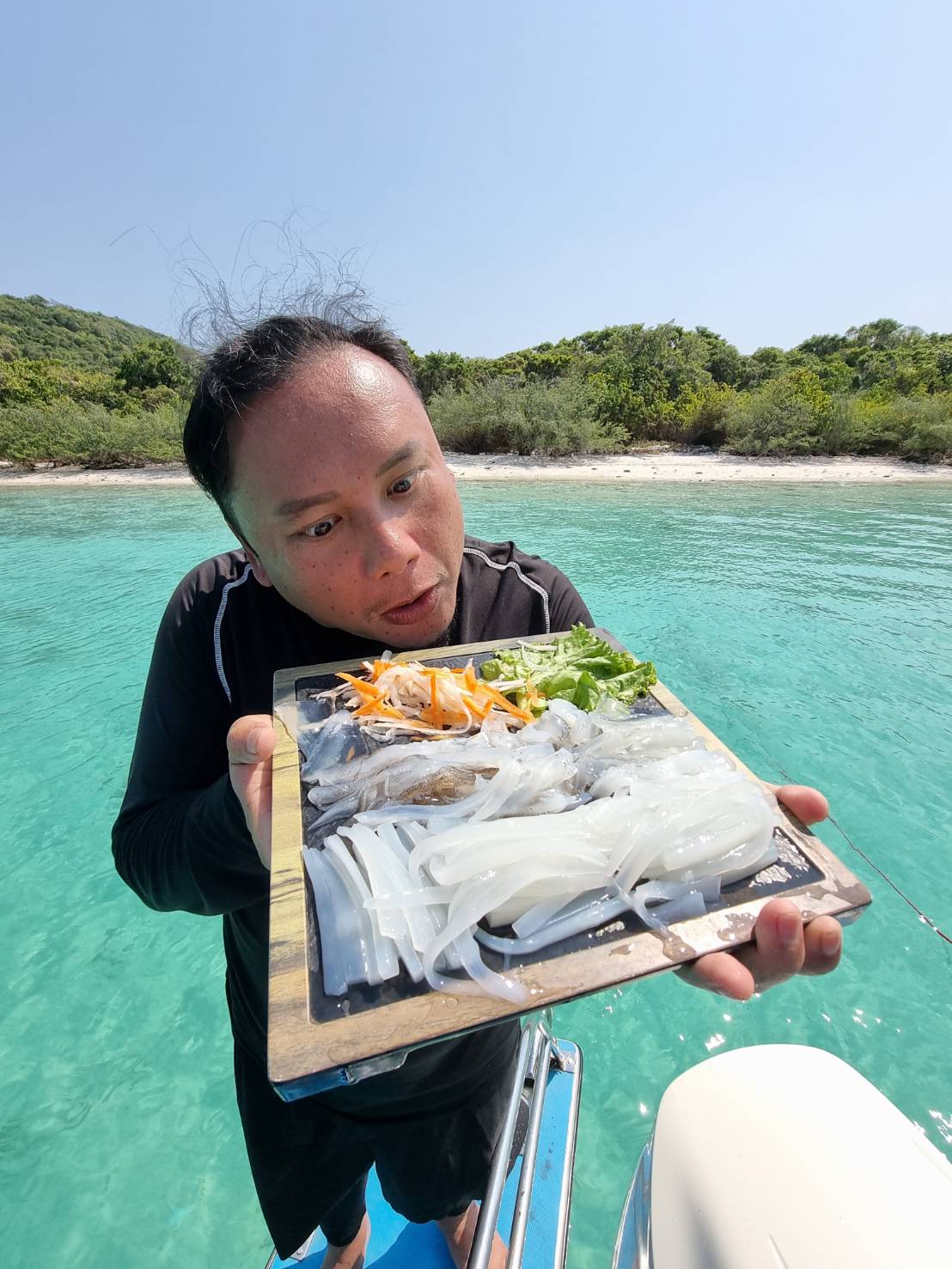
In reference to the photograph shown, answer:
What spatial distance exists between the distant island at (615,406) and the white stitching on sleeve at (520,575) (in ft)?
92.9

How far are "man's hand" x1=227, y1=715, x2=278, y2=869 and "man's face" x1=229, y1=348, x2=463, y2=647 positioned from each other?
0.50 metres

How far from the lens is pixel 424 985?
117 cm

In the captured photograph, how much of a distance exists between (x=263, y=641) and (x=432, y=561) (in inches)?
29.7

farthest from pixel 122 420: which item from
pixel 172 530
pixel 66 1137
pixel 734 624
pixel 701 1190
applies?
pixel 701 1190

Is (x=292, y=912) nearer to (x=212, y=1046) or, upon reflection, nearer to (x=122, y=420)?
(x=212, y=1046)

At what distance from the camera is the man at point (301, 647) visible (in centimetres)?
167

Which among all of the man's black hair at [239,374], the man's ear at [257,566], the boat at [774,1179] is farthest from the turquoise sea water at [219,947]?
the man's black hair at [239,374]

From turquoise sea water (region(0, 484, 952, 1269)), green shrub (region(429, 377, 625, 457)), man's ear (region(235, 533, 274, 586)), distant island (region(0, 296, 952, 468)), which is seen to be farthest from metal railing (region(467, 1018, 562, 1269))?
green shrub (region(429, 377, 625, 457))

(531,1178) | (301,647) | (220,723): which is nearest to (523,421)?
(301,647)

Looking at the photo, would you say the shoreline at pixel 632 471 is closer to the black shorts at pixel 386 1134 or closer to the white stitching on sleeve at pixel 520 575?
the white stitching on sleeve at pixel 520 575

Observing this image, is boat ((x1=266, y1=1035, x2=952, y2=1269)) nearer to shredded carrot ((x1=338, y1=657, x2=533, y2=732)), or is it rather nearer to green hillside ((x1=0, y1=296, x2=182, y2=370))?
shredded carrot ((x1=338, y1=657, x2=533, y2=732))

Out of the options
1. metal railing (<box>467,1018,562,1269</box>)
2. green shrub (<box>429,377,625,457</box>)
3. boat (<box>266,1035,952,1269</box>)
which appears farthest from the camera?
green shrub (<box>429,377,625,457</box>)

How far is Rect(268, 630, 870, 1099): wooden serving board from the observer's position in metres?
1.04

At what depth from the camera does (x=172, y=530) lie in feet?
66.0
